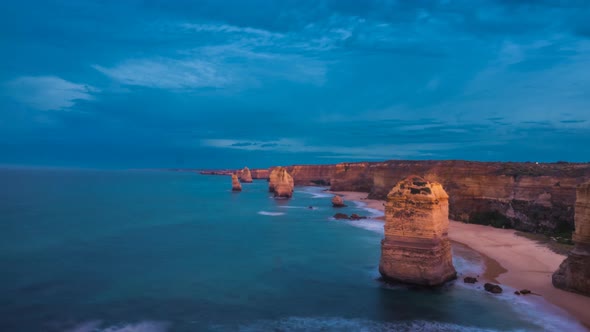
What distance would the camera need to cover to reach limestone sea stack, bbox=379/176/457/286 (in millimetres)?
18547

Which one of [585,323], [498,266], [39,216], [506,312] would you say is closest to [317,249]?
[498,266]

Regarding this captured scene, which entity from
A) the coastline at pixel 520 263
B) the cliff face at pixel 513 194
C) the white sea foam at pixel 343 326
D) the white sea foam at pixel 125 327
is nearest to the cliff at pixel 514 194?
the cliff face at pixel 513 194

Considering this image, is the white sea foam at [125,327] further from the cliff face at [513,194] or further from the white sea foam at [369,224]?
the cliff face at [513,194]

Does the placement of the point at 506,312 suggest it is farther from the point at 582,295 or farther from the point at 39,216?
the point at 39,216

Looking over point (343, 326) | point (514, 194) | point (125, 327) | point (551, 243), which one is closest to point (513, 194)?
point (514, 194)

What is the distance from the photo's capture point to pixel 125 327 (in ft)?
51.3

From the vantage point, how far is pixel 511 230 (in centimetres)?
3519

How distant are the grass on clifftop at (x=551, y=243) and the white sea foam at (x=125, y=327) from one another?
23473mm

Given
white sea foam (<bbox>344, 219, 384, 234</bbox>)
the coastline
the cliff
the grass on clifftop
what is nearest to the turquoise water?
white sea foam (<bbox>344, 219, 384, 234</bbox>)

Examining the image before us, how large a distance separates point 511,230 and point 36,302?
33805mm

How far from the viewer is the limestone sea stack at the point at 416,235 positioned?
60.8 feet

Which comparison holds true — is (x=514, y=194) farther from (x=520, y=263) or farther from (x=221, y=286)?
(x=221, y=286)

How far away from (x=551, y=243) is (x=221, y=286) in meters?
22.7

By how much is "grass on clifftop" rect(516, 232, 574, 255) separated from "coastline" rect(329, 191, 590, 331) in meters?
0.52
